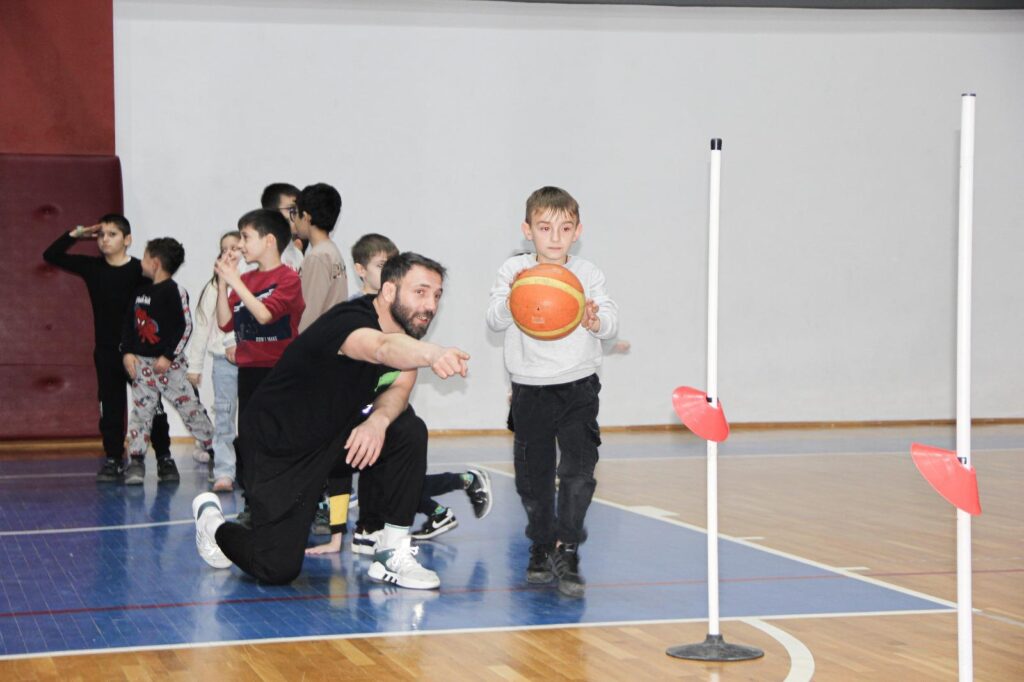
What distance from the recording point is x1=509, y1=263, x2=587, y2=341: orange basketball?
14.6 feet

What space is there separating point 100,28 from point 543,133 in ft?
12.8

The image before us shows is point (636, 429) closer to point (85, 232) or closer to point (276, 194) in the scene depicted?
point (85, 232)

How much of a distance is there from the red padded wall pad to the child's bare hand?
21.7 ft

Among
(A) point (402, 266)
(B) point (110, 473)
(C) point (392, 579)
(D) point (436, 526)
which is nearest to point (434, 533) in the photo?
(D) point (436, 526)

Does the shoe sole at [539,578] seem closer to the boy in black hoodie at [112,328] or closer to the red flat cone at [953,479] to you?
the red flat cone at [953,479]

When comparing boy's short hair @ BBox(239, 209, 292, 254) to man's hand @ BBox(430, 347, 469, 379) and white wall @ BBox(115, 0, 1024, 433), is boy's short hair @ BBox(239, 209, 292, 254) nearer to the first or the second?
man's hand @ BBox(430, 347, 469, 379)

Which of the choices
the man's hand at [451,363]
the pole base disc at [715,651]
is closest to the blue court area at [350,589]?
the pole base disc at [715,651]

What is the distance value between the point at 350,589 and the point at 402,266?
1220 millimetres

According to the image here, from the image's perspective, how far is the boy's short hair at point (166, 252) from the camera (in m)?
7.82

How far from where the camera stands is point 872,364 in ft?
40.5

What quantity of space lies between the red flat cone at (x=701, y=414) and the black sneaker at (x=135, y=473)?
4.88 meters

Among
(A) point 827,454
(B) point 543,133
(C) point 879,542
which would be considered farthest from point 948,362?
(C) point 879,542

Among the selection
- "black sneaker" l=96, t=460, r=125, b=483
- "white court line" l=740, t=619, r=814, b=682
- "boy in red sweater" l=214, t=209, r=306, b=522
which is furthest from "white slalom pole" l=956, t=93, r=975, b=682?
"black sneaker" l=96, t=460, r=125, b=483

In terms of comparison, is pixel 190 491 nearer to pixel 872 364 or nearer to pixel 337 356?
pixel 337 356
